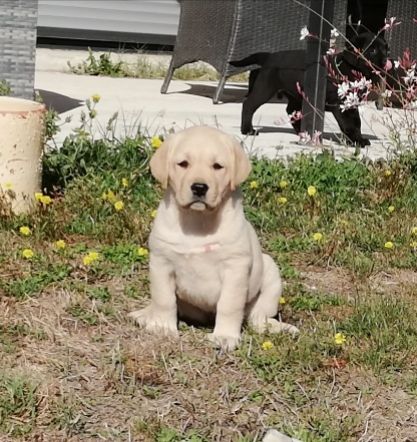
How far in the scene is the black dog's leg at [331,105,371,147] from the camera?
6.68 m

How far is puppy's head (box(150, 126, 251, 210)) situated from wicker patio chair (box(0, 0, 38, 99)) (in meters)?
2.95

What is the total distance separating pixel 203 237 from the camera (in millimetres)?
3355

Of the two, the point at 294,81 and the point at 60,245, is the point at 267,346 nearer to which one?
the point at 60,245

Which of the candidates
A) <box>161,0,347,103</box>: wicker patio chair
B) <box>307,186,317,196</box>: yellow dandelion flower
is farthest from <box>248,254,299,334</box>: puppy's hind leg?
<box>161,0,347,103</box>: wicker patio chair

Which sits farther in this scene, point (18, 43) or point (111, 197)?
point (18, 43)

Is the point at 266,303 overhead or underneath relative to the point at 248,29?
underneath

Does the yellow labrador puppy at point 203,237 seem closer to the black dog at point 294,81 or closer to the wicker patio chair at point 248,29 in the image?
the black dog at point 294,81

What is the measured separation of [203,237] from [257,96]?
385cm

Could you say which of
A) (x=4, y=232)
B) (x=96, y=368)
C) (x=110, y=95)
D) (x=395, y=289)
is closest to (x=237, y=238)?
(x=96, y=368)

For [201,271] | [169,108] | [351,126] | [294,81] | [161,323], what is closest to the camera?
[201,271]

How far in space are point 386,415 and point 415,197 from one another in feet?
7.85

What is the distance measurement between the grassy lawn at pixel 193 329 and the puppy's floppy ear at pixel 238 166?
538 mm

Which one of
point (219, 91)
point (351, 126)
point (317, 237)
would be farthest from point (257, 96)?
point (317, 237)

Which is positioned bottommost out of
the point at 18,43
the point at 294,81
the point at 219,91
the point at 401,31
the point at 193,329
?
the point at 193,329
